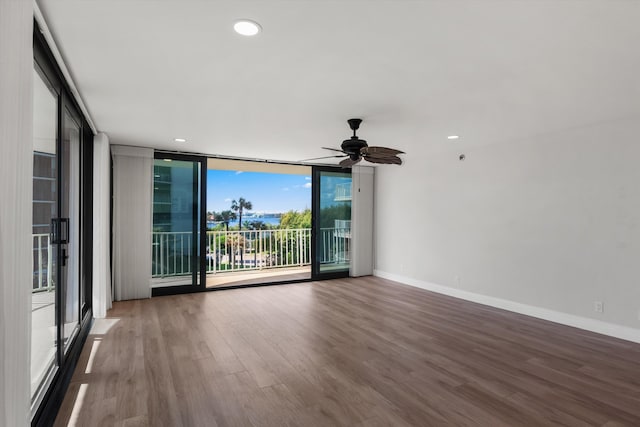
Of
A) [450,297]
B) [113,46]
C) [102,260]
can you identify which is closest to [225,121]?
[113,46]

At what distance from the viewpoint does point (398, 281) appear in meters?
6.77

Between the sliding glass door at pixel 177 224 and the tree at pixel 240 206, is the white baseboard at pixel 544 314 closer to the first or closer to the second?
the sliding glass door at pixel 177 224

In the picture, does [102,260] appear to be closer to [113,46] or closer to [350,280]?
[113,46]

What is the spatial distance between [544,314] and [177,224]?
223 inches

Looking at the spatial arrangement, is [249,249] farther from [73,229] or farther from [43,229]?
[43,229]

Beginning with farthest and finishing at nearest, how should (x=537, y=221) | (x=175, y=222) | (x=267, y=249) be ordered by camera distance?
(x=267, y=249) < (x=175, y=222) < (x=537, y=221)

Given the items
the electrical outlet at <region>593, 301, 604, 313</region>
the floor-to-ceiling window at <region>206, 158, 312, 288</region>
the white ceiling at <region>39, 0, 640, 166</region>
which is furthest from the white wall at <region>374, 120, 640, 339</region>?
the floor-to-ceiling window at <region>206, 158, 312, 288</region>

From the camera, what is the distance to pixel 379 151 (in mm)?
3609

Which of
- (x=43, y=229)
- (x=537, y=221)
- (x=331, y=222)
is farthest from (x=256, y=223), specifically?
(x=43, y=229)

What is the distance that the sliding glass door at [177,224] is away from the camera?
5.64 meters

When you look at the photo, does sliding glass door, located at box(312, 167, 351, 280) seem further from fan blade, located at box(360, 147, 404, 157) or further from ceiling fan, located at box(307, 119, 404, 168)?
fan blade, located at box(360, 147, 404, 157)

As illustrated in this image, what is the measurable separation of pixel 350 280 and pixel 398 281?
0.96 metres

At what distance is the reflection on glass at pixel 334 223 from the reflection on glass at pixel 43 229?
4.72 m

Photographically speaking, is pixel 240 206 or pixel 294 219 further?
pixel 294 219
